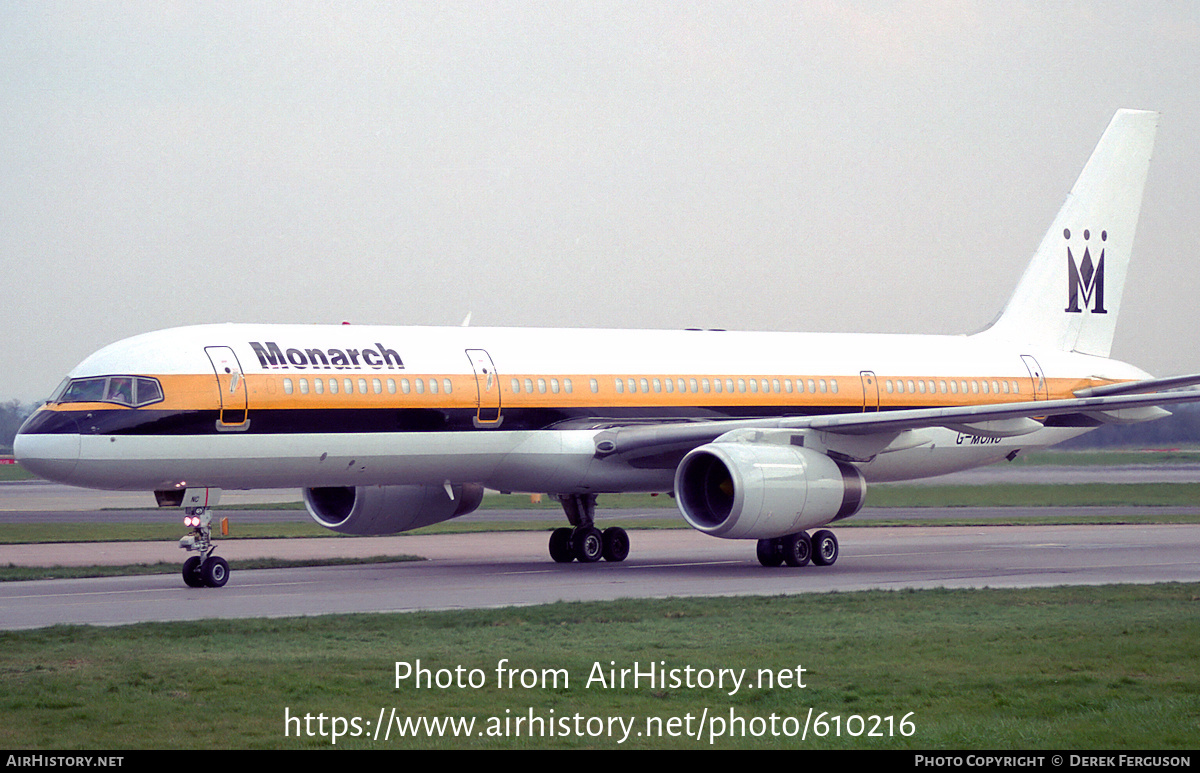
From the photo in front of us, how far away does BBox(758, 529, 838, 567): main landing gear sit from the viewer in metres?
25.4

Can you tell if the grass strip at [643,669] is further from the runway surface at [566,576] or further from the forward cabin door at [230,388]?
the forward cabin door at [230,388]

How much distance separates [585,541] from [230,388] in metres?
7.75

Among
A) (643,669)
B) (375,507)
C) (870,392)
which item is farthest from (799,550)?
(643,669)

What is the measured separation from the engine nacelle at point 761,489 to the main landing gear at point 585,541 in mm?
3190

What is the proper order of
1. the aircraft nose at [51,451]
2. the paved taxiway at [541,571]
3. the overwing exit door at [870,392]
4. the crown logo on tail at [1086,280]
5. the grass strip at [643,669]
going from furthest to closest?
the crown logo on tail at [1086,280] < the overwing exit door at [870,392] < the aircraft nose at [51,451] < the paved taxiway at [541,571] < the grass strip at [643,669]

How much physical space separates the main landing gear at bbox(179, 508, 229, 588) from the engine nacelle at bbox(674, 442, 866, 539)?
23.4 ft

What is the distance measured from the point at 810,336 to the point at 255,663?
19.0 m

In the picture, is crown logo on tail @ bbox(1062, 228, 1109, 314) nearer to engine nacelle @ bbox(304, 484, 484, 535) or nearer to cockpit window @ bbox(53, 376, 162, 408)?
engine nacelle @ bbox(304, 484, 484, 535)

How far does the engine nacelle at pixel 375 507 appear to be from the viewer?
26328mm

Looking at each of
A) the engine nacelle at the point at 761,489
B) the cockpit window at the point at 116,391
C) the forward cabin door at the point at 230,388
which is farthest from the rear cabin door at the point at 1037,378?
the cockpit window at the point at 116,391

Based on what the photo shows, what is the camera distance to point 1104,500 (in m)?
46.5

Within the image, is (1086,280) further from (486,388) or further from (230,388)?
(230,388)

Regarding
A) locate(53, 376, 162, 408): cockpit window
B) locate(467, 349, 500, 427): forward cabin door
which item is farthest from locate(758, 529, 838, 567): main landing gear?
locate(53, 376, 162, 408): cockpit window

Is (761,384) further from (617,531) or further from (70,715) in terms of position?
(70,715)
